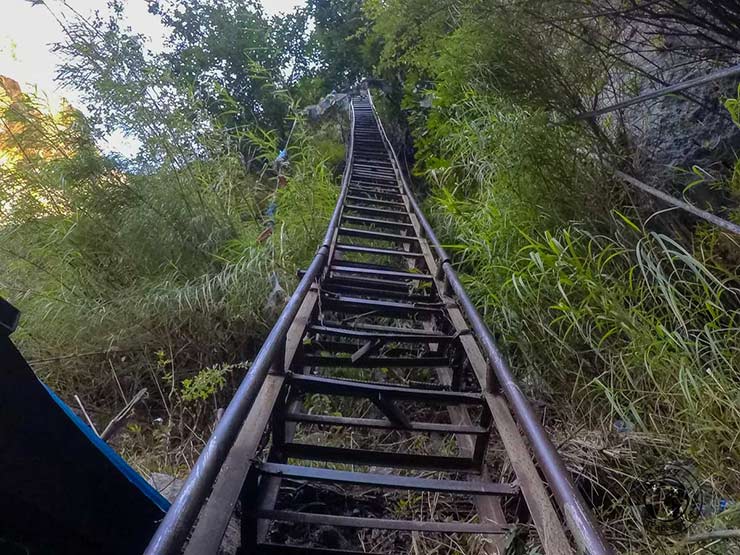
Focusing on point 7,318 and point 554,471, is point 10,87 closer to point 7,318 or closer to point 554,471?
point 7,318

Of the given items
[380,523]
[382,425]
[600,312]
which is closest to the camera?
[380,523]

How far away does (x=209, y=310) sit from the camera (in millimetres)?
3416

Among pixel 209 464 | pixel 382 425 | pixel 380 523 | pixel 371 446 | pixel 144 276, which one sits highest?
pixel 209 464

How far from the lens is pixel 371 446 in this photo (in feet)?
7.79

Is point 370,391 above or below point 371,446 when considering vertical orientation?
above

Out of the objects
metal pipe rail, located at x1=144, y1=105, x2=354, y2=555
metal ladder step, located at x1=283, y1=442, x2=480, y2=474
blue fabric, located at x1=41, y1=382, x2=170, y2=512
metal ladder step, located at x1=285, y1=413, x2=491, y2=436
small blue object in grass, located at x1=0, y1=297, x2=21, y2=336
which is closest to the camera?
metal pipe rail, located at x1=144, y1=105, x2=354, y2=555

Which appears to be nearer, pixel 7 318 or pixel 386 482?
pixel 7 318

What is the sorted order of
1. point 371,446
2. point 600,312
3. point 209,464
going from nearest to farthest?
point 209,464, point 600,312, point 371,446

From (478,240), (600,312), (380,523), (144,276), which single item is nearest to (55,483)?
(380,523)

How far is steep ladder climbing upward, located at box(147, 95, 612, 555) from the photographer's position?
3.33 feet

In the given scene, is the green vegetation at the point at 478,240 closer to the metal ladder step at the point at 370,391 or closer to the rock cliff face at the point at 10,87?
the rock cliff face at the point at 10,87

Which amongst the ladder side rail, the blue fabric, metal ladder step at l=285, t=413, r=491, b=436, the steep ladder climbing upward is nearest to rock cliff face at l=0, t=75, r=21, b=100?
the steep ladder climbing upward

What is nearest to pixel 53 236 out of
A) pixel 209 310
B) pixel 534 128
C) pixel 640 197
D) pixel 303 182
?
pixel 209 310

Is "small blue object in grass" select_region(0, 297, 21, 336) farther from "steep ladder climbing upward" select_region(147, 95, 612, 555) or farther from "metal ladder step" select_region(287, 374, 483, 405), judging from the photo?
"metal ladder step" select_region(287, 374, 483, 405)
